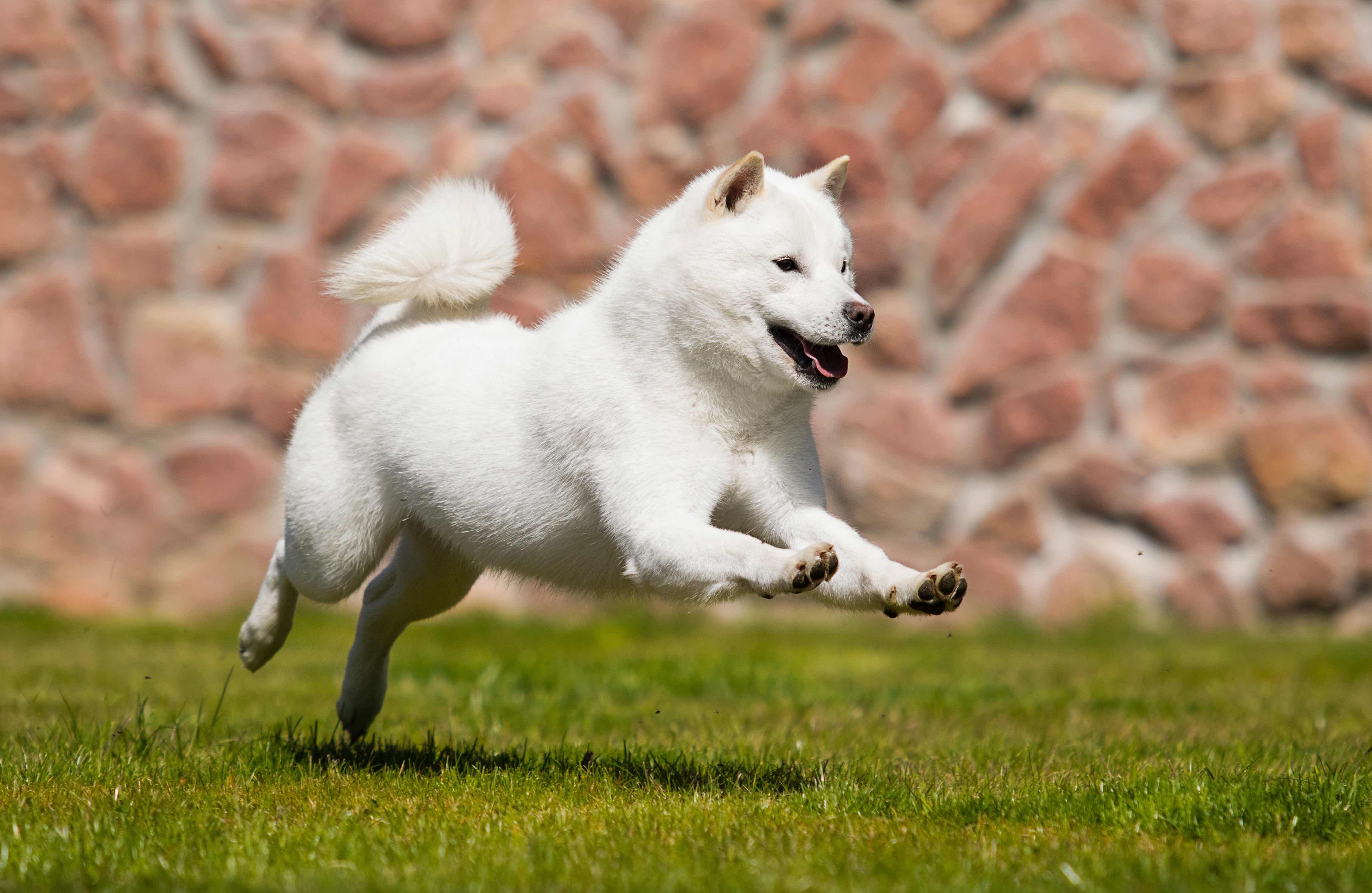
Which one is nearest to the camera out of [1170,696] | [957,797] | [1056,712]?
[957,797]

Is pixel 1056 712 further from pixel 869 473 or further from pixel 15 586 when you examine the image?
pixel 15 586

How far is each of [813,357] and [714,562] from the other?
47cm

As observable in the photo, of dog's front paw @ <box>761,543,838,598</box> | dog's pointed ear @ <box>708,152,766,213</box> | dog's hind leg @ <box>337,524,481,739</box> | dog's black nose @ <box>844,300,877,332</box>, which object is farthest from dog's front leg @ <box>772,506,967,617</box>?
dog's hind leg @ <box>337,524,481,739</box>

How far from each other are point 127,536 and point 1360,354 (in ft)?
17.4

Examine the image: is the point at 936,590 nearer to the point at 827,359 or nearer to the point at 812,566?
the point at 812,566

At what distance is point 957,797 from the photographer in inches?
98.8

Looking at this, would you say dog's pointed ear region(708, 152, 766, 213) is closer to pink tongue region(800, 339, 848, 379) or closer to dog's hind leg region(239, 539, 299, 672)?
pink tongue region(800, 339, 848, 379)

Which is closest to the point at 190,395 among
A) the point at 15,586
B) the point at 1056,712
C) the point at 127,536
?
the point at 127,536

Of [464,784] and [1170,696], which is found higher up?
[464,784]

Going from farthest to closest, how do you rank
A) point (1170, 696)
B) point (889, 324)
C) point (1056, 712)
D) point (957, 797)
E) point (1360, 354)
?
1. point (889, 324)
2. point (1360, 354)
3. point (1170, 696)
4. point (1056, 712)
5. point (957, 797)

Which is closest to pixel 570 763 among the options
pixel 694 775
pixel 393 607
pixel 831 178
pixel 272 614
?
pixel 694 775

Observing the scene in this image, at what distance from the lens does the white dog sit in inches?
98.1

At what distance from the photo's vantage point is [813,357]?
2.61 metres

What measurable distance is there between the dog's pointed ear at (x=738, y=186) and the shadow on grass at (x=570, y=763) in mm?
1091
